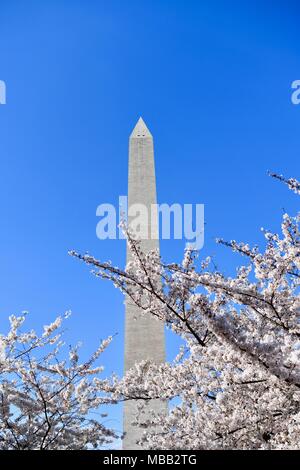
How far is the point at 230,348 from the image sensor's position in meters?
3.36

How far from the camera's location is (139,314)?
411 inches

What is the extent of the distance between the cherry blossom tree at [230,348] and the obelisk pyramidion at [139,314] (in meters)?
2.94

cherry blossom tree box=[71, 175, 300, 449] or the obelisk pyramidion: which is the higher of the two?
the obelisk pyramidion

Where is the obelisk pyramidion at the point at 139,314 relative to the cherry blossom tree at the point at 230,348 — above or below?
above

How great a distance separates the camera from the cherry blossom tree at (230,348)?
11.4 feet

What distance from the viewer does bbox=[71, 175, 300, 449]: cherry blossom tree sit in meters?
3.46

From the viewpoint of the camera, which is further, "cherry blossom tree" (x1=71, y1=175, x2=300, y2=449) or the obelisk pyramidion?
the obelisk pyramidion

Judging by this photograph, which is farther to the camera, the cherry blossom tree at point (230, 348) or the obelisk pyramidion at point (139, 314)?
the obelisk pyramidion at point (139, 314)

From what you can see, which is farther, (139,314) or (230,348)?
(139,314)

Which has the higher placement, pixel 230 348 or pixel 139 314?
pixel 139 314

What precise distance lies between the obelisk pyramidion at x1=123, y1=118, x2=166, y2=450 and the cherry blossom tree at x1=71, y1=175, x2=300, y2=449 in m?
2.94

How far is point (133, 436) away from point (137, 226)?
471 centimetres

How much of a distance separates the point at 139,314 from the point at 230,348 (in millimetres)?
7197

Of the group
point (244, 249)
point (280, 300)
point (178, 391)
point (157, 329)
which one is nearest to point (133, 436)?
point (157, 329)
